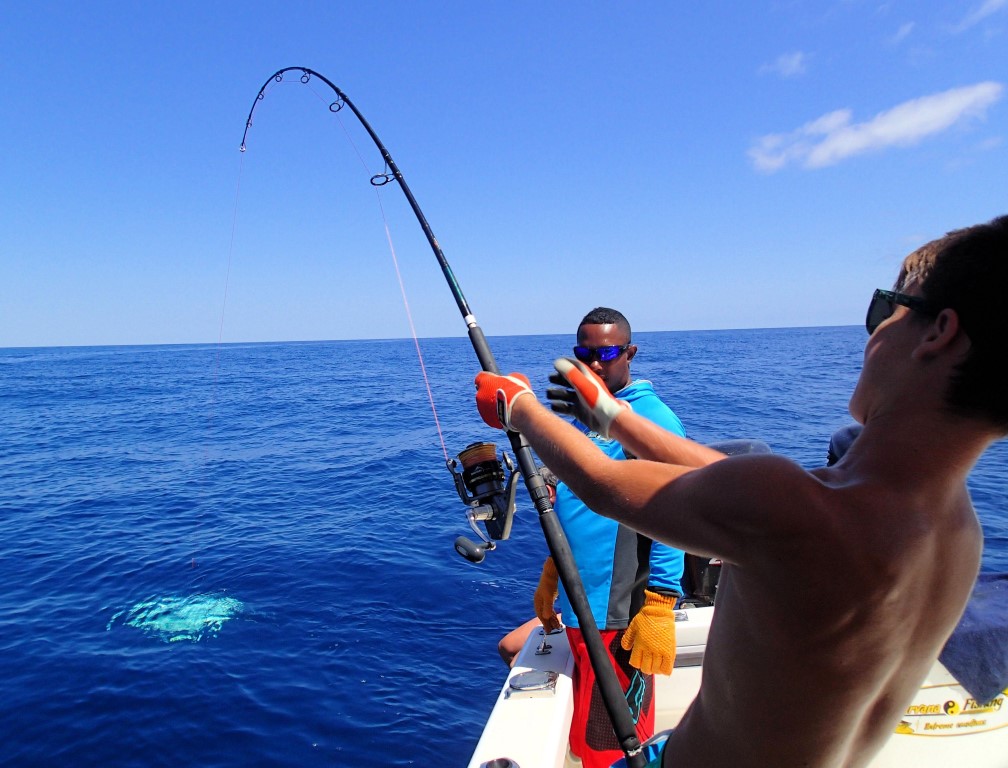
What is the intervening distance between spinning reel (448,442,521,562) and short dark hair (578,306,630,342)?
3.13ft

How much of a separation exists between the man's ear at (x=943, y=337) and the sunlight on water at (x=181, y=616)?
24.6ft

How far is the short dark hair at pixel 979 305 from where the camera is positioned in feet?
3.31

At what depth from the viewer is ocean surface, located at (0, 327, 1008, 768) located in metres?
5.09

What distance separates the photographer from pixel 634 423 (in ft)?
5.82

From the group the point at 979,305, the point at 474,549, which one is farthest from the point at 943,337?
the point at 474,549

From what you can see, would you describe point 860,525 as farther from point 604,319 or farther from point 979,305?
point 604,319

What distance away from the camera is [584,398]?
1744 mm

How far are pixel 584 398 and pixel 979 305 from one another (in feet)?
3.10

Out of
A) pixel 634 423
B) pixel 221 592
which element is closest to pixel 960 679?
pixel 634 423

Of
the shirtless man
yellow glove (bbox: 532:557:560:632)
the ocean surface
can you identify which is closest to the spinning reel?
yellow glove (bbox: 532:557:560:632)

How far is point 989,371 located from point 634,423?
0.90 m

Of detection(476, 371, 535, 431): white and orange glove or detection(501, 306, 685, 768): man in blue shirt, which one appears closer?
detection(476, 371, 535, 431): white and orange glove

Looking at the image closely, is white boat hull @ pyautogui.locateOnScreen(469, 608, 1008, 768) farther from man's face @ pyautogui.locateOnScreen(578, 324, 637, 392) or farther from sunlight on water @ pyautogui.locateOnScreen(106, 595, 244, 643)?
sunlight on water @ pyautogui.locateOnScreen(106, 595, 244, 643)

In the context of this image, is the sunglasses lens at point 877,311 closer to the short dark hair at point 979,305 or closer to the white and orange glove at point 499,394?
the short dark hair at point 979,305
